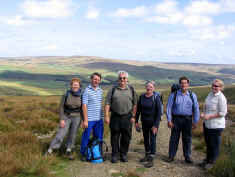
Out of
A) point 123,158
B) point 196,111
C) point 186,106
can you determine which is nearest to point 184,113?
point 186,106

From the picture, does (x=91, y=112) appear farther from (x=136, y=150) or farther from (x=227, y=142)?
(x=227, y=142)

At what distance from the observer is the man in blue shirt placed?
5953mm

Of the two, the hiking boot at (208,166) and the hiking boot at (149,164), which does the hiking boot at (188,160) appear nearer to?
the hiking boot at (208,166)

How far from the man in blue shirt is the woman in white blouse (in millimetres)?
355

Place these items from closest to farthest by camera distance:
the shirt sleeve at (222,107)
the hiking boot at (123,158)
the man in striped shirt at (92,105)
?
the shirt sleeve at (222,107)
the man in striped shirt at (92,105)
the hiking boot at (123,158)

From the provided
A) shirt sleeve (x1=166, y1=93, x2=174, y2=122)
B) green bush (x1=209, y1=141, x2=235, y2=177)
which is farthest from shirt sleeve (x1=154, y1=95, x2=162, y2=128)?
green bush (x1=209, y1=141, x2=235, y2=177)

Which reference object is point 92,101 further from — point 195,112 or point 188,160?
point 188,160

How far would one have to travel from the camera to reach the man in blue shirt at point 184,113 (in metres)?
5.95

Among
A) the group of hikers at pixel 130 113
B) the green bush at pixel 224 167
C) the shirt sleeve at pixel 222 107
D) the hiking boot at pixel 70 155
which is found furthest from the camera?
the hiking boot at pixel 70 155

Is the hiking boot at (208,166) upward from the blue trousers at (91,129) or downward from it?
downward

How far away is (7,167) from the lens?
4809 mm

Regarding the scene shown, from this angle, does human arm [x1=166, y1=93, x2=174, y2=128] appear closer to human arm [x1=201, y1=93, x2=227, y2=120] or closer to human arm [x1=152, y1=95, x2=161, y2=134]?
human arm [x1=152, y1=95, x2=161, y2=134]

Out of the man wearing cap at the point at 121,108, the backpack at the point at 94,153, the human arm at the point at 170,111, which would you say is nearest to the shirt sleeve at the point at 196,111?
the human arm at the point at 170,111

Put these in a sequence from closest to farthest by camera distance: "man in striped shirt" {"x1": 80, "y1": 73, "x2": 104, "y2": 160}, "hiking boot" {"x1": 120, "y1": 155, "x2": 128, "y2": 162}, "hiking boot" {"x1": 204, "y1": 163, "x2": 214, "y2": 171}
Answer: "hiking boot" {"x1": 204, "y1": 163, "x2": 214, "y2": 171} → "man in striped shirt" {"x1": 80, "y1": 73, "x2": 104, "y2": 160} → "hiking boot" {"x1": 120, "y1": 155, "x2": 128, "y2": 162}
